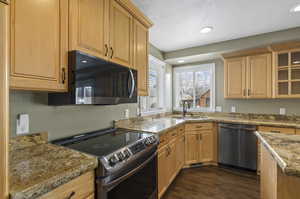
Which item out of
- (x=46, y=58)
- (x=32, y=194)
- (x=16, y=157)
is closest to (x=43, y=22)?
(x=46, y=58)

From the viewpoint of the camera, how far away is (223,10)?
6.57 feet

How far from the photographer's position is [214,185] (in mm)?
2262

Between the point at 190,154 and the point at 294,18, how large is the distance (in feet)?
8.81

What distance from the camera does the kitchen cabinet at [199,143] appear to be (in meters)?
2.87

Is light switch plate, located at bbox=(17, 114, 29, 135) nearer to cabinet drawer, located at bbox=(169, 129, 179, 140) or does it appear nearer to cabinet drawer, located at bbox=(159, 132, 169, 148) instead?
cabinet drawer, located at bbox=(159, 132, 169, 148)

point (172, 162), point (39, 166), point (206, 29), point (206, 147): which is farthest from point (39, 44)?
point (206, 147)

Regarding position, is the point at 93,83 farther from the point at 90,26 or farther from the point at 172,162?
the point at 172,162

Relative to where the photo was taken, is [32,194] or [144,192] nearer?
[32,194]

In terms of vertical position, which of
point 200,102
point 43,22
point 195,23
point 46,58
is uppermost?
point 195,23

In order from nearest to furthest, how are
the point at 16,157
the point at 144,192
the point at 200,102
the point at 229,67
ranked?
the point at 16,157 < the point at 144,192 < the point at 229,67 < the point at 200,102

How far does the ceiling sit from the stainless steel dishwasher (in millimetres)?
1662

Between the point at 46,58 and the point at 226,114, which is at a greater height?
the point at 46,58

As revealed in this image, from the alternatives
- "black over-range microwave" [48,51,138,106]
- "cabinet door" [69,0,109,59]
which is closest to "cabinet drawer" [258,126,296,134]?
"black over-range microwave" [48,51,138,106]

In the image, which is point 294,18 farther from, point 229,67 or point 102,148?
point 102,148
